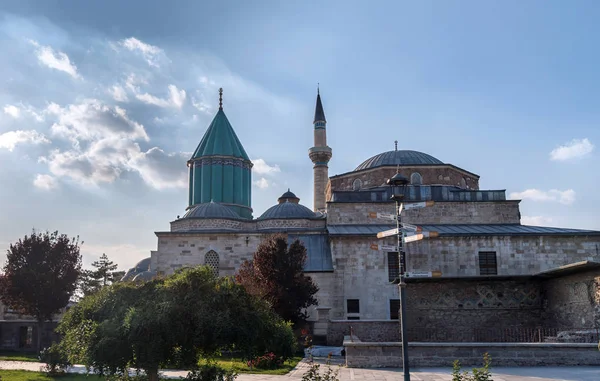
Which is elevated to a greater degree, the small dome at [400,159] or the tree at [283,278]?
the small dome at [400,159]

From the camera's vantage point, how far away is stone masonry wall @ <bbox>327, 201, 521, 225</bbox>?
26844mm

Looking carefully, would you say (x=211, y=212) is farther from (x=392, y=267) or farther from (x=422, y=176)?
(x=422, y=176)

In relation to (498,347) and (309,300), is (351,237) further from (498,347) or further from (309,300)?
(498,347)

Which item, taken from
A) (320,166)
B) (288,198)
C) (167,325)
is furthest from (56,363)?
(320,166)

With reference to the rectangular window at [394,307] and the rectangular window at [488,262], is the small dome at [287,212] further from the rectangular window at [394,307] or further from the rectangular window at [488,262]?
the rectangular window at [488,262]

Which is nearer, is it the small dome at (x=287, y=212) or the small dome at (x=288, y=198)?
the small dome at (x=287, y=212)

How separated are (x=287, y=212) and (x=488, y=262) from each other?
36.0 ft

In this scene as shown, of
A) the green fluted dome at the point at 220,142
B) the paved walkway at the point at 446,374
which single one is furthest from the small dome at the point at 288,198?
the paved walkway at the point at 446,374

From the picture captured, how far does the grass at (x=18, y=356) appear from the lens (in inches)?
730

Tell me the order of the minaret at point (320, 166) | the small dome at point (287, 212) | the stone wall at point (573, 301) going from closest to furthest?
the stone wall at point (573, 301) → the small dome at point (287, 212) → the minaret at point (320, 166)

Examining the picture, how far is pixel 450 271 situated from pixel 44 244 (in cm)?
1729

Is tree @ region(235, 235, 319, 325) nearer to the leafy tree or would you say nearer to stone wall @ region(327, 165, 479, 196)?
the leafy tree

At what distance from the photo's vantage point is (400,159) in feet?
98.4

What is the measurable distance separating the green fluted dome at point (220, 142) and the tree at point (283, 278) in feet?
53.6
